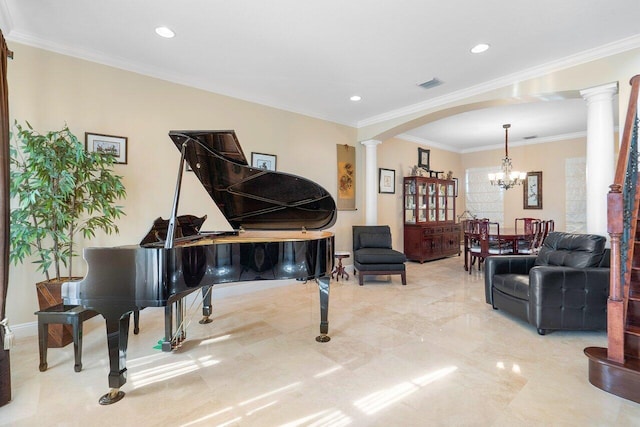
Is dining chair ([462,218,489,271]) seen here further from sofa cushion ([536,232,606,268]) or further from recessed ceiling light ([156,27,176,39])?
recessed ceiling light ([156,27,176,39])

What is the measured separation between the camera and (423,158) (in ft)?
23.5

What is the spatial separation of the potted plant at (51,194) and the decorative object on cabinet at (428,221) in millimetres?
5396

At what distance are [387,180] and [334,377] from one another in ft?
15.9

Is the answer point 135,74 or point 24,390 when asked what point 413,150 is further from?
point 24,390

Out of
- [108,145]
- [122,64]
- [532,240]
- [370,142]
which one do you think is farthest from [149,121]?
[532,240]

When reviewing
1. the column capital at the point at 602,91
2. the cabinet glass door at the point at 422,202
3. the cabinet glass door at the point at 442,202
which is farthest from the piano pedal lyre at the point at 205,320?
the cabinet glass door at the point at 442,202

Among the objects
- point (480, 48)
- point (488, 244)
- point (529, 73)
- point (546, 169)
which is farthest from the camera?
point (546, 169)

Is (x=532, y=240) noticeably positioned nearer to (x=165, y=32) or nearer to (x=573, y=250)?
(x=573, y=250)

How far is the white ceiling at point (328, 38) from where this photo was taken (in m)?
2.41

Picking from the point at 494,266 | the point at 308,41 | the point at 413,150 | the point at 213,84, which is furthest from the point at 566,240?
the point at 213,84

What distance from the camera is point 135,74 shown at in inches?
132

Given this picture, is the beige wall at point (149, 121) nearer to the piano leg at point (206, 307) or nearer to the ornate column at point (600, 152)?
the ornate column at point (600, 152)

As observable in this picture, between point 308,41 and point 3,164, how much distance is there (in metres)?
2.57

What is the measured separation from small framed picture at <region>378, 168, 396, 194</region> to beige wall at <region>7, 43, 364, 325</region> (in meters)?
2.25
